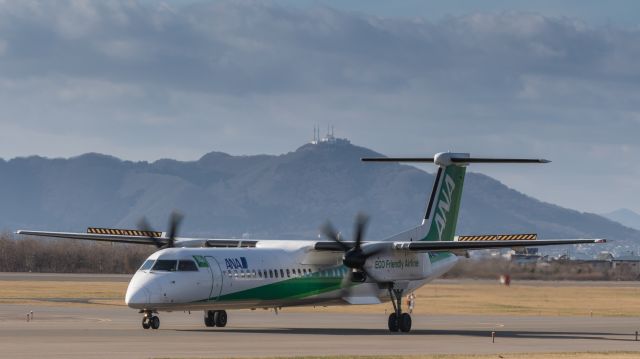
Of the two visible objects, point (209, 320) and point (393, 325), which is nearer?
point (209, 320)

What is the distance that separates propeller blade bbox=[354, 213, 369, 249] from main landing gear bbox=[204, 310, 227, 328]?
5.53 m

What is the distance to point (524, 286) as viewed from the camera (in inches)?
3816

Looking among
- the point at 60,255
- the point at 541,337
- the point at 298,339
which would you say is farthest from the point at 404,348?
the point at 60,255

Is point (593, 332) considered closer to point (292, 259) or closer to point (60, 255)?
point (292, 259)

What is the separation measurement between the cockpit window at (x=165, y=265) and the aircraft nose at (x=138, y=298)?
145 cm

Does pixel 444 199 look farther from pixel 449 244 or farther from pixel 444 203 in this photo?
pixel 449 244

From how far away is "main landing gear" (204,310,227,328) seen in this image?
4519 cm

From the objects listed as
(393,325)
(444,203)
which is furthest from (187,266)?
(444,203)

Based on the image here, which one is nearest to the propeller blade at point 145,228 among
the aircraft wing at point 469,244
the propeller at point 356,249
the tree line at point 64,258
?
the propeller at point 356,249

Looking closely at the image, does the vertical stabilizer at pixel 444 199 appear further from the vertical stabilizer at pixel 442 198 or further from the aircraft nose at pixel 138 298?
the aircraft nose at pixel 138 298

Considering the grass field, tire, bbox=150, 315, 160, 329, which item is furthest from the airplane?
the grass field

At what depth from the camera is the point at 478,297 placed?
7969 centimetres

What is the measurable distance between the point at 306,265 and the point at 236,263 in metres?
3.41

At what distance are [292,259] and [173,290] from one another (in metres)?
6.11
